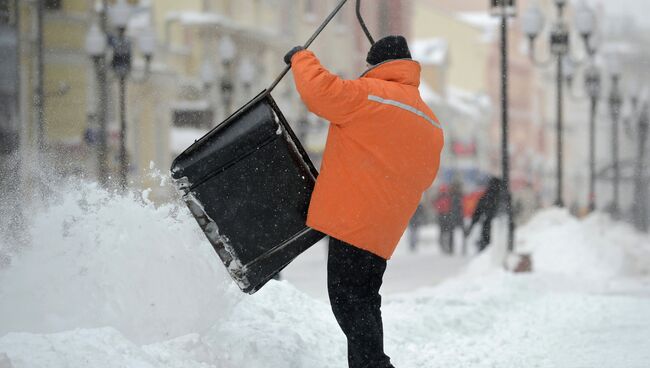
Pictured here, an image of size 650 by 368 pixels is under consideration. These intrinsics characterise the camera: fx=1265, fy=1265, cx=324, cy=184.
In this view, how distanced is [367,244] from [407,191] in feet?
0.90

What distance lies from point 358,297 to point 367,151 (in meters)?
0.55

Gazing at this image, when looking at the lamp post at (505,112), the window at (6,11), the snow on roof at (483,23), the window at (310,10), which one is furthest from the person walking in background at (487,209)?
the snow on roof at (483,23)

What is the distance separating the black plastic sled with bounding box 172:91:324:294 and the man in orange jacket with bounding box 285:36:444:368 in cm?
23

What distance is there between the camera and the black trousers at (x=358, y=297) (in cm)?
471

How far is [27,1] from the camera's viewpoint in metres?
27.4

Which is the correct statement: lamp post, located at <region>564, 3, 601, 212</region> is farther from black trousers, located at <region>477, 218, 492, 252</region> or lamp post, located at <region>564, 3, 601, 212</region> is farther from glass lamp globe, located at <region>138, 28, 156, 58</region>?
glass lamp globe, located at <region>138, 28, 156, 58</region>

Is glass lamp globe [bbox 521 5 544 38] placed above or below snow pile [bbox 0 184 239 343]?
below

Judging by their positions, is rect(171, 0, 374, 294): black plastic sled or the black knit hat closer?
the black knit hat

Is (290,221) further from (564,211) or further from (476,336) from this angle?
(564,211)

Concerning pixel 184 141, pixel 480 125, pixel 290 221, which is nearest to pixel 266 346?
pixel 290 221

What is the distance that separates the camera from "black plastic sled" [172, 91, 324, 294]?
5.03 metres

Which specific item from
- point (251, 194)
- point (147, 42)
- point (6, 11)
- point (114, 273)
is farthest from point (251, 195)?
point (6, 11)

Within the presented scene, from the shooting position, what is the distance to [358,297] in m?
4.74

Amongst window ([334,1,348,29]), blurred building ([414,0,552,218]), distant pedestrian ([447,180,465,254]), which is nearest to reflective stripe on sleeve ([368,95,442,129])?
distant pedestrian ([447,180,465,254])
